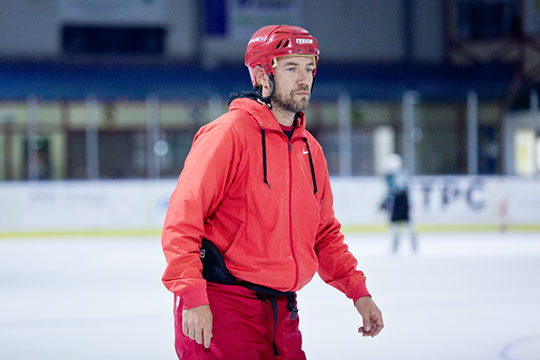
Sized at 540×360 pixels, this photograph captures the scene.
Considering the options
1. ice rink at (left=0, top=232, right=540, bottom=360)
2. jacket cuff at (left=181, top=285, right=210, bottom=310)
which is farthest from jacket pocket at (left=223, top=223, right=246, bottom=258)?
ice rink at (left=0, top=232, right=540, bottom=360)

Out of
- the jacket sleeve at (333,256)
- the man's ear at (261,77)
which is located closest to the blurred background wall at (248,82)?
the jacket sleeve at (333,256)

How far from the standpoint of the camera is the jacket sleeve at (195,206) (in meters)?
1.31

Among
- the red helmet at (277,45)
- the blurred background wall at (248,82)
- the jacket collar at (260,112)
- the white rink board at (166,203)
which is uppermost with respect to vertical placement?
the blurred background wall at (248,82)

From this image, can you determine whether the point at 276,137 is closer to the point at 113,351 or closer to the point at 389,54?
the point at 113,351

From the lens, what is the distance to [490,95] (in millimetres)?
12844

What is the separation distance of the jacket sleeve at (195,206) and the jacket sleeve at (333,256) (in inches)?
12.7

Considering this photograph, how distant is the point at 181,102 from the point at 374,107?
11.3ft

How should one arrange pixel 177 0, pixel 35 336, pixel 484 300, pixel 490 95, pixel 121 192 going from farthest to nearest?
pixel 177 0 → pixel 490 95 → pixel 121 192 → pixel 484 300 → pixel 35 336

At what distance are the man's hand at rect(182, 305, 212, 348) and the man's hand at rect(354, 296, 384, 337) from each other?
1.42 feet

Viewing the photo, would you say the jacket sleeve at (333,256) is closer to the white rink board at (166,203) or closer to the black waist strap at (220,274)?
the black waist strap at (220,274)

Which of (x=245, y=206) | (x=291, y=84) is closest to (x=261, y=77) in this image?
(x=291, y=84)

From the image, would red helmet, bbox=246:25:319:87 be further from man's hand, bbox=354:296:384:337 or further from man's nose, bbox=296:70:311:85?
man's hand, bbox=354:296:384:337

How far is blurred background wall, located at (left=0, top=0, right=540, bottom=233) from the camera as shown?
11.1m

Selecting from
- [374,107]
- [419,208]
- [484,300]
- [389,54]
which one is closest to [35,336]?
[484,300]
